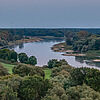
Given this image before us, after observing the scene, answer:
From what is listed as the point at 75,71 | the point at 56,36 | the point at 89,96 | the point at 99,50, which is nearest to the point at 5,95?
the point at 89,96

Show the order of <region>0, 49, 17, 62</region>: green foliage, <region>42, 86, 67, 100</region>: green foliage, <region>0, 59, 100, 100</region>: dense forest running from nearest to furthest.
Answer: <region>42, 86, 67, 100</region>: green foliage
<region>0, 59, 100, 100</region>: dense forest
<region>0, 49, 17, 62</region>: green foliage

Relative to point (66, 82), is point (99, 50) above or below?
below

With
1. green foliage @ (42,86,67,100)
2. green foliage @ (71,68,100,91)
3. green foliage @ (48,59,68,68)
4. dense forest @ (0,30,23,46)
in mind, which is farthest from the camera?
dense forest @ (0,30,23,46)

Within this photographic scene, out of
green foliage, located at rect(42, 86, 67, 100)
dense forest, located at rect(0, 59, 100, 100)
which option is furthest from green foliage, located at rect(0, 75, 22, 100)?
green foliage, located at rect(42, 86, 67, 100)

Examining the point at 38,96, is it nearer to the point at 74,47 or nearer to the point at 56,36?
the point at 74,47

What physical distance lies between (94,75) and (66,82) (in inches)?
115

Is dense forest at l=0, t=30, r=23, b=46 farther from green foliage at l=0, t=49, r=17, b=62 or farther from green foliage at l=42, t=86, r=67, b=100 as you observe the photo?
green foliage at l=42, t=86, r=67, b=100

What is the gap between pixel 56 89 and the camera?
1886cm

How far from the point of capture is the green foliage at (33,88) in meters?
19.6

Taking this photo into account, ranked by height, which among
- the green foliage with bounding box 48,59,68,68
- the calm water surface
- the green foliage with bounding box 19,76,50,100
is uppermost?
the green foliage with bounding box 19,76,50,100

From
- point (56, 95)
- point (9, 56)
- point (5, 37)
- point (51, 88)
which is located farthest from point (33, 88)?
point (5, 37)

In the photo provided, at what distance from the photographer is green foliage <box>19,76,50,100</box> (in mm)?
19589

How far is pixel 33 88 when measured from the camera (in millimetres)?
20203

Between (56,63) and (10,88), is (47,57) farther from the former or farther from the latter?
(10,88)
